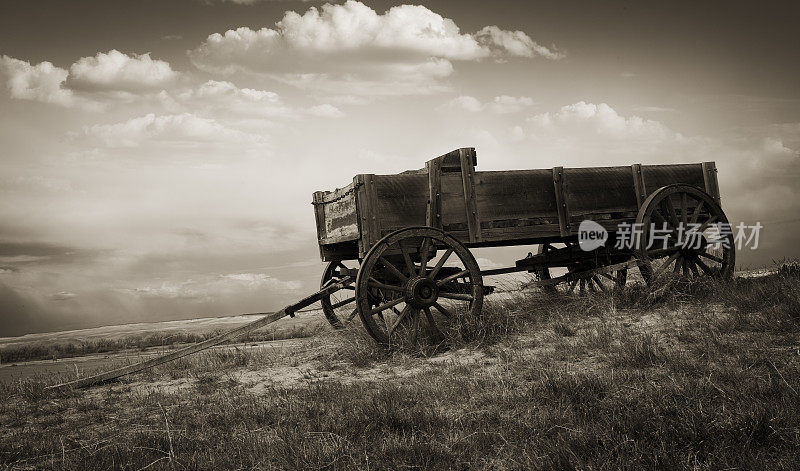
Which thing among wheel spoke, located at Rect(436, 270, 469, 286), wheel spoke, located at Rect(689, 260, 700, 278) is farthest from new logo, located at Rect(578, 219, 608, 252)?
wheel spoke, located at Rect(436, 270, 469, 286)

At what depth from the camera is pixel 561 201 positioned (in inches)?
265

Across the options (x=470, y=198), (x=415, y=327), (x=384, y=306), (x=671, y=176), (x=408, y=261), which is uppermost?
(x=671, y=176)

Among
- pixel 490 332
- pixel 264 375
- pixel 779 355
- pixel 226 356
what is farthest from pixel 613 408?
pixel 226 356

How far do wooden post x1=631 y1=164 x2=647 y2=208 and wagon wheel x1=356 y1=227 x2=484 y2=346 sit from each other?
2.74 m

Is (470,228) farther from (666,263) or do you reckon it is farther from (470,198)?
(666,263)

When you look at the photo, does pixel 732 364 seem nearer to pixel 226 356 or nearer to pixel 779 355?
pixel 779 355

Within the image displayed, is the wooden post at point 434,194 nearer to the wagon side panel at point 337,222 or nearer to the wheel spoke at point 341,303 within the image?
the wagon side panel at point 337,222

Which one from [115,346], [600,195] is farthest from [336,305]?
[115,346]

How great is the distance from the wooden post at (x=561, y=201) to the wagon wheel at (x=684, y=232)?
940mm

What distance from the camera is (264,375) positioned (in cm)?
557

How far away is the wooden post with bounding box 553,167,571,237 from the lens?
6.71 meters

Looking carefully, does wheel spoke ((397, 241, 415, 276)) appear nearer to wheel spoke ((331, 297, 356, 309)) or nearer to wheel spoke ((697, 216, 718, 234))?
wheel spoke ((331, 297, 356, 309))

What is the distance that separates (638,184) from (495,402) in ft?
15.9

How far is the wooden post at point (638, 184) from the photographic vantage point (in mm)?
7125
